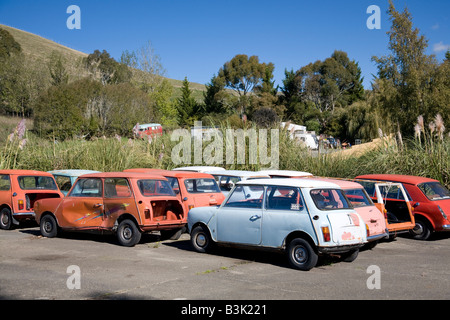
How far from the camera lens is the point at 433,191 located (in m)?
11.9

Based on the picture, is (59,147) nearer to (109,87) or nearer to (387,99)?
(387,99)

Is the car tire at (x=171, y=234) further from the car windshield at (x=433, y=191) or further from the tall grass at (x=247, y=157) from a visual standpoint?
the tall grass at (x=247, y=157)

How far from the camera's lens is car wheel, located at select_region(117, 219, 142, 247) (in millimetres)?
10164

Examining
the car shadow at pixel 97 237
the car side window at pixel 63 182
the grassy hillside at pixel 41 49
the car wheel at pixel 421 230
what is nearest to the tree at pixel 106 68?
the grassy hillside at pixel 41 49

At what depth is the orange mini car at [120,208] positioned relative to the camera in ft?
33.6

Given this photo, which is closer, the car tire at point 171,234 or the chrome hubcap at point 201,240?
the chrome hubcap at point 201,240

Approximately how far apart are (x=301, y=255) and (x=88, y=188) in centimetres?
549

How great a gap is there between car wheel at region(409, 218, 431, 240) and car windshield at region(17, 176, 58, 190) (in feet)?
32.4

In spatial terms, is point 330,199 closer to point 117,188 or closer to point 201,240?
point 201,240

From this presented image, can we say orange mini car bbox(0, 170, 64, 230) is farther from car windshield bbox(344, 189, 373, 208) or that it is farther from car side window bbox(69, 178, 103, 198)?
car windshield bbox(344, 189, 373, 208)

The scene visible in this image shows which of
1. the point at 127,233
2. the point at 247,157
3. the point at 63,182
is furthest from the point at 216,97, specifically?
the point at 127,233

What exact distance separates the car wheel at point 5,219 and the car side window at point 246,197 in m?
6.75
